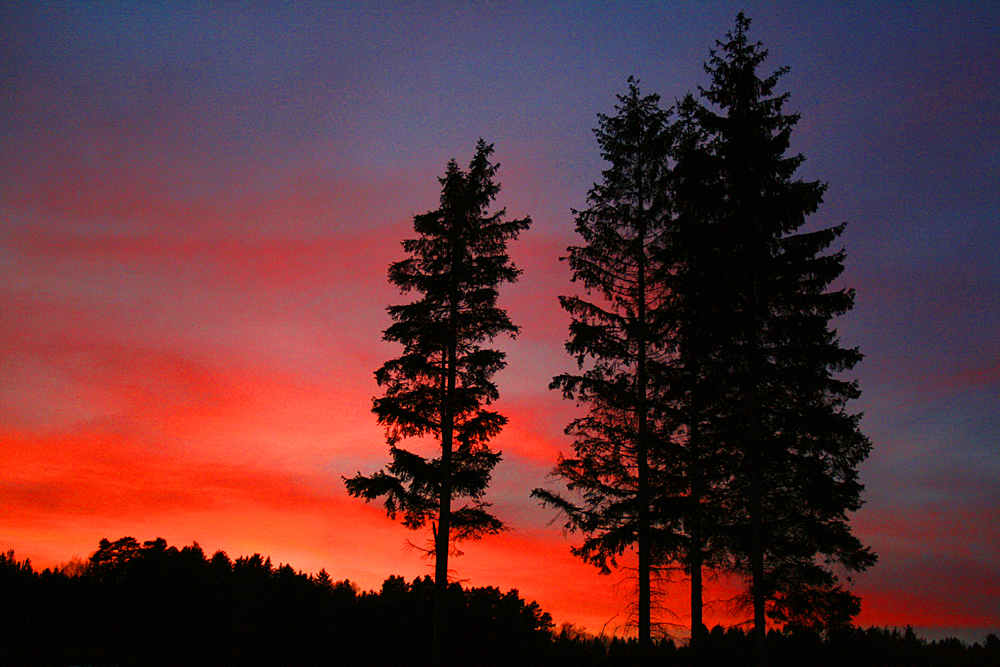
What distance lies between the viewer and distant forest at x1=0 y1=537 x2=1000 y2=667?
2145 cm

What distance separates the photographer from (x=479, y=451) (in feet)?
73.8

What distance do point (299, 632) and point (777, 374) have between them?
19.9 meters

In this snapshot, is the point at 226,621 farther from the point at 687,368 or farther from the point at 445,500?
the point at 687,368

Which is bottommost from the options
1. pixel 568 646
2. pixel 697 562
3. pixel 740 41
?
pixel 568 646

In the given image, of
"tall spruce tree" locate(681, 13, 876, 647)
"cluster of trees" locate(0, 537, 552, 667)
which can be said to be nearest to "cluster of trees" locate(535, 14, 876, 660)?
"tall spruce tree" locate(681, 13, 876, 647)

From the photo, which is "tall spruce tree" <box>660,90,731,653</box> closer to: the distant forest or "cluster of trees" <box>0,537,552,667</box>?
the distant forest

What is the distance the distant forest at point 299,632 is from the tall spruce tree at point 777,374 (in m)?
3.50

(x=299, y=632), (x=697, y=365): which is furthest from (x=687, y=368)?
(x=299, y=632)

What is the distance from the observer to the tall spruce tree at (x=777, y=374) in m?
18.5

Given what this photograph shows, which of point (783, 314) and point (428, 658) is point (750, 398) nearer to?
point (783, 314)

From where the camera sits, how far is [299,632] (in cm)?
2453

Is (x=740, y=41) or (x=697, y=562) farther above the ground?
(x=740, y=41)

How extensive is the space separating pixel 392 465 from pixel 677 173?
560 inches

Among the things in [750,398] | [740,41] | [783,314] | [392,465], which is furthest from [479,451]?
[740,41]
